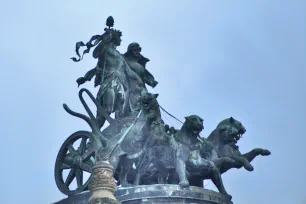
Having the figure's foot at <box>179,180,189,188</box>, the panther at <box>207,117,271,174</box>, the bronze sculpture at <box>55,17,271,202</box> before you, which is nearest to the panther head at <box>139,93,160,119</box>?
the bronze sculpture at <box>55,17,271,202</box>

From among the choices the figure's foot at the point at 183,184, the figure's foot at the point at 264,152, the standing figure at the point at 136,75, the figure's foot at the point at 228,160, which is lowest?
the figure's foot at the point at 183,184

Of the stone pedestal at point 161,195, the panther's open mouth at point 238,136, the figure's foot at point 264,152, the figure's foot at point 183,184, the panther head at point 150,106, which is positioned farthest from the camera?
the panther's open mouth at point 238,136

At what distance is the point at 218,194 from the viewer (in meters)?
26.5

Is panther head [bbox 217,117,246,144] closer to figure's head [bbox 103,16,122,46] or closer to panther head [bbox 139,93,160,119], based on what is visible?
panther head [bbox 139,93,160,119]

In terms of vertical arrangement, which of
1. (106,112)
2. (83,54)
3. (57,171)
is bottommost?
(57,171)

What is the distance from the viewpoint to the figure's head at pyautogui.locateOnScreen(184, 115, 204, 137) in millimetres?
27025

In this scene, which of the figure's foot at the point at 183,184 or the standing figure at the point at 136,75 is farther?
the standing figure at the point at 136,75

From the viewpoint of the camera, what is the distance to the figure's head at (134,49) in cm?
3041

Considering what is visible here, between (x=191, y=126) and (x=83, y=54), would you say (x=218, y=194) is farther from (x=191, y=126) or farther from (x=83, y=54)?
(x=83, y=54)

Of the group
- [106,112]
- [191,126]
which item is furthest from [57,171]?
[191,126]

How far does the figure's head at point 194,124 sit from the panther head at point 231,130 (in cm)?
114

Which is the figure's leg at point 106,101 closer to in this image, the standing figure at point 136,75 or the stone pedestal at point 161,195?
the standing figure at point 136,75

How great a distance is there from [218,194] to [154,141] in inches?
89.1

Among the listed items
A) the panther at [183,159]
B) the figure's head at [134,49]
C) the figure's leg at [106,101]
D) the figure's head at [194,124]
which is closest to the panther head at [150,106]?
the panther at [183,159]
